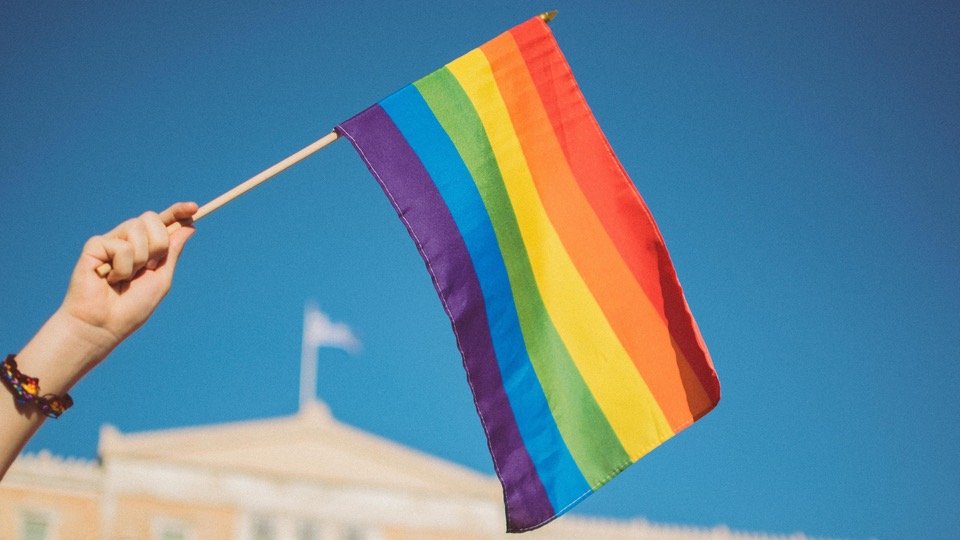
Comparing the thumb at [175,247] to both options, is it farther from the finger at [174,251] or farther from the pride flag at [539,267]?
the pride flag at [539,267]

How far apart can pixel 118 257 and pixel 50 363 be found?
232mm

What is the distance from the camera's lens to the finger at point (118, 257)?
2.16m

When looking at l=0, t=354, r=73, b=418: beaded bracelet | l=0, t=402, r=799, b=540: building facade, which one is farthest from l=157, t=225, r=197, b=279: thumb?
l=0, t=402, r=799, b=540: building facade

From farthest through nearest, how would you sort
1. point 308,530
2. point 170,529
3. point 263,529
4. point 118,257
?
point 308,530 < point 263,529 < point 170,529 < point 118,257

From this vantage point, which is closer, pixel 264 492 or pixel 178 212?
pixel 178 212

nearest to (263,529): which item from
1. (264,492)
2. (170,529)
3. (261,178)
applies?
(264,492)

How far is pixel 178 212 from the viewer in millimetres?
2521

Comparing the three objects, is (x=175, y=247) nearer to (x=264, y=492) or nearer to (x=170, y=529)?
(x=170, y=529)

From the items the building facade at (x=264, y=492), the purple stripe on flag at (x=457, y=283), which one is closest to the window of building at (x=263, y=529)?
the building facade at (x=264, y=492)

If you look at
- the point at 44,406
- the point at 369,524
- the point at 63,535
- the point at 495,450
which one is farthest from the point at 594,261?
the point at 369,524

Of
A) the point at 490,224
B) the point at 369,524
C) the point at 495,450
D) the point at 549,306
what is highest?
the point at 369,524

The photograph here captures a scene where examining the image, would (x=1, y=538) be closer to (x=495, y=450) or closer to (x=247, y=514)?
(x=247, y=514)

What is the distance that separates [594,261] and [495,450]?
2.76 ft

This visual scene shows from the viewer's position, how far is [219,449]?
26859mm
